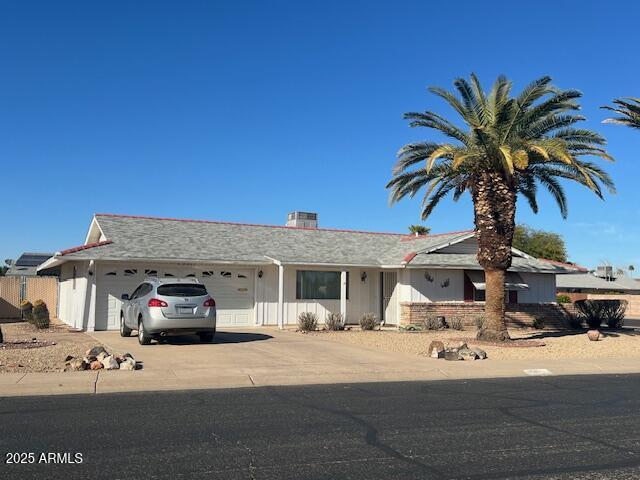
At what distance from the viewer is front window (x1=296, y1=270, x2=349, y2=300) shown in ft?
84.0

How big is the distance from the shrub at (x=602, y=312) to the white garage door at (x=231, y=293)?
14.1 m

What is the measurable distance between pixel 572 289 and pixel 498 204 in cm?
4466

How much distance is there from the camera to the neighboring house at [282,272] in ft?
73.8

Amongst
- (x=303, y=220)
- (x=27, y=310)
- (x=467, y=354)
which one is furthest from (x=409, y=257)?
(x=27, y=310)

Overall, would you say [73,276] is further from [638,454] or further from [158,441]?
[638,454]

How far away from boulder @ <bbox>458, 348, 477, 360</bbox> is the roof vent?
1619 centimetres

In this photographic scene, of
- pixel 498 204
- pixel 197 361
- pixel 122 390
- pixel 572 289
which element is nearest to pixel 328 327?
pixel 498 204

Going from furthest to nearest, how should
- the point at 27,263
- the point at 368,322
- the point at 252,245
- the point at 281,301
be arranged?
the point at 27,263 < the point at 252,245 < the point at 281,301 < the point at 368,322

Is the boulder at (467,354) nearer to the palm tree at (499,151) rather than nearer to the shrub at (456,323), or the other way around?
the palm tree at (499,151)

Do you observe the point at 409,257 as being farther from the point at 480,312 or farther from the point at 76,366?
the point at 76,366

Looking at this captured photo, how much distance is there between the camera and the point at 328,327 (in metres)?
22.9

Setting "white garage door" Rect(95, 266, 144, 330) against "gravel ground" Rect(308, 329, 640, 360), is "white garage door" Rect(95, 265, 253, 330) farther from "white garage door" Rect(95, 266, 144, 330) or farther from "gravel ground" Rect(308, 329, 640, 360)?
"gravel ground" Rect(308, 329, 640, 360)

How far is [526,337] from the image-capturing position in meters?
22.0

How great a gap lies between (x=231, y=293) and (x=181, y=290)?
7.57 m
